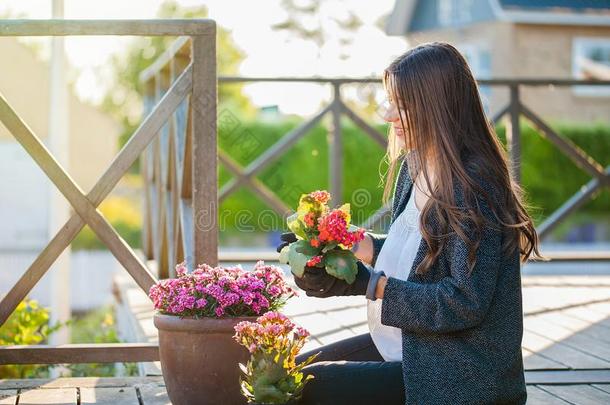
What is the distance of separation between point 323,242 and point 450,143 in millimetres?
374

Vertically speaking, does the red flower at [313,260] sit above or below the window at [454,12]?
below

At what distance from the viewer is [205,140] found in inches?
140

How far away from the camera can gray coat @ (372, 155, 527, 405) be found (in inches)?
88.4

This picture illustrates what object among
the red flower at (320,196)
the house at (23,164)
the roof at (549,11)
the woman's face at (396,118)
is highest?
the roof at (549,11)

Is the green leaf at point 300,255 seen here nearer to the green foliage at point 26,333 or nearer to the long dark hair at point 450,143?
the long dark hair at point 450,143

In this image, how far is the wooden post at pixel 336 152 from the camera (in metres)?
6.28

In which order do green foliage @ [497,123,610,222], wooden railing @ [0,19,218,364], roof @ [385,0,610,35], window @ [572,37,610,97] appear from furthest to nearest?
1. window @ [572,37,610,97]
2. roof @ [385,0,610,35]
3. green foliage @ [497,123,610,222]
4. wooden railing @ [0,19,218,364]

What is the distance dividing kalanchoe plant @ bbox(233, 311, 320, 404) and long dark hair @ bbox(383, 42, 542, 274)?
35 centimetres

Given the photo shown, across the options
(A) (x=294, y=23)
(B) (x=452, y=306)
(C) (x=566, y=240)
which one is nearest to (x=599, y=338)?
(B) (x=452, y=306)

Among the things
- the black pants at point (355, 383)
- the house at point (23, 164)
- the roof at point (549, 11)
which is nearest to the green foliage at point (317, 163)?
the house at point (23, 164)

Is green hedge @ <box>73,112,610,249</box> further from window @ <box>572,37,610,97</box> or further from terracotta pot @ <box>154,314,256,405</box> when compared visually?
terracotta pot @ <box>154,314,256,405</box>

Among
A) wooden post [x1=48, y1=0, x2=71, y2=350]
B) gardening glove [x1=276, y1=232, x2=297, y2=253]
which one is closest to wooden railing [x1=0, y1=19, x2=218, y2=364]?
gardening glove [x1=276, y1=232, x2=297, y2=253]

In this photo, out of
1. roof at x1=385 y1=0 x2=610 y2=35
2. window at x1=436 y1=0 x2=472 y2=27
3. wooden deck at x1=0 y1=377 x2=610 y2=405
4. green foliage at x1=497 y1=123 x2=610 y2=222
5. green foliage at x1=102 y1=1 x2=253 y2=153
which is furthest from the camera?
green foliage at x1=102 y1=1 x2=253 y2=153

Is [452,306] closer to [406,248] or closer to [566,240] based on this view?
[406,248]
